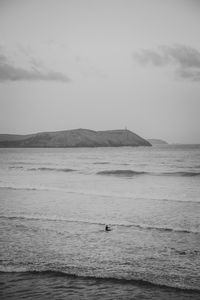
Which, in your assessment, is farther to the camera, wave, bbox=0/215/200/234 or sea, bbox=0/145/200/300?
wave, bbox=0/215/200/234

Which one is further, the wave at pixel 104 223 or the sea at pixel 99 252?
the wave at pixel 104 223

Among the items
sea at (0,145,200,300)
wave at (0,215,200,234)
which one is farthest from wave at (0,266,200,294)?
wave at (0,215,200,234)

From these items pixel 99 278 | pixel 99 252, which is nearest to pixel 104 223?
pixel 99 252

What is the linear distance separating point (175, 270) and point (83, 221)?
5347mm

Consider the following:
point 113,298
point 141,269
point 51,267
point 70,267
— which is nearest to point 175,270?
point 141,269

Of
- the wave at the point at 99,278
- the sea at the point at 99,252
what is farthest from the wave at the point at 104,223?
the wave at the point at 99,278

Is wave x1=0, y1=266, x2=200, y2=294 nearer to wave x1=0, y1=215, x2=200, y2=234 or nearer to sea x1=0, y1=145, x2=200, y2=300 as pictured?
sea x1=0, y1=145, x2=200, y2=300

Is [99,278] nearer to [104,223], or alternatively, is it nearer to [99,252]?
[99,252]

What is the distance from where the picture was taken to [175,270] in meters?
6.41

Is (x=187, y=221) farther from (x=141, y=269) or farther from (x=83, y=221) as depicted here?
(x=141, y=269)

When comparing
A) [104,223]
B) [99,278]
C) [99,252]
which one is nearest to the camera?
[99,278]

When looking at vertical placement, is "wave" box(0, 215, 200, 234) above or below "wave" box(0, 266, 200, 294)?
below

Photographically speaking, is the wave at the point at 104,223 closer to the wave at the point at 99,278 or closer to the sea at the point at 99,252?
the sea at the point at 99,252

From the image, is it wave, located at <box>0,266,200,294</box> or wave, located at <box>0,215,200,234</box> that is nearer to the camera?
wave, located at <box>0,266,200,294</box>
